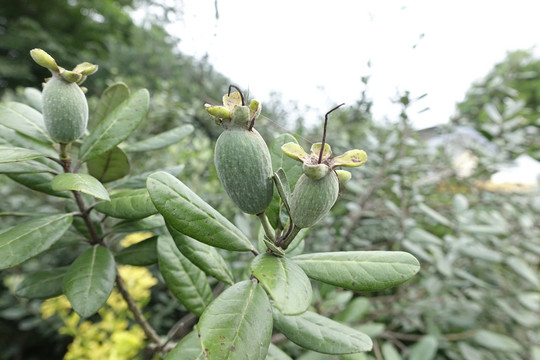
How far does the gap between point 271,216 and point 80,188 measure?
304 mm

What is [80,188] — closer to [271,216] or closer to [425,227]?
[271,216]

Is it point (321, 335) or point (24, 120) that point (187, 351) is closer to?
point (321, 335)

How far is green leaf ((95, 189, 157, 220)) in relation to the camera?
1.81 feet

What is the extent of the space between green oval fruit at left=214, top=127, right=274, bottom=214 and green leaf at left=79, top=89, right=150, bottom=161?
0.80ft

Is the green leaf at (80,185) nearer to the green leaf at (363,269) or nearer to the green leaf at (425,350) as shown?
the green leaf at (363,269)

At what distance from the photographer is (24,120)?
2.04ft

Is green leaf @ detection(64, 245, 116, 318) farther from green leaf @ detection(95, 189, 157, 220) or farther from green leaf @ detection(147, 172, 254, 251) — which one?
green leaf @ detection(147, 172, 254, 251)

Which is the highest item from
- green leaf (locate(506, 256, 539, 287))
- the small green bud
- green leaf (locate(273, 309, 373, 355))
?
the small green bud

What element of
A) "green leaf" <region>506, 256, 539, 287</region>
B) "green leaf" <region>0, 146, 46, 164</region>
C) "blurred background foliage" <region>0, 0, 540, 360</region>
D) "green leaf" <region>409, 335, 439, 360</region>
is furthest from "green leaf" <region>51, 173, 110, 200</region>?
"green leaf" <region>506, 256, 539, 287</region>

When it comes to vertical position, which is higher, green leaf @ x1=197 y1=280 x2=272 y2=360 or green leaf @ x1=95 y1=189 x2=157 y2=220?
green leaf @ x1=95 y1=189 x2=157 y2=220

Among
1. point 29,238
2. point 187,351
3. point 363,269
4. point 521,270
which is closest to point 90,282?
point 29,238

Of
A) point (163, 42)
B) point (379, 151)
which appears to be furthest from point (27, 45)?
point (379, 151)

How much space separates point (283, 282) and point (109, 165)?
19.8 inches

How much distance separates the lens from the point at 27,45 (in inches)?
252
